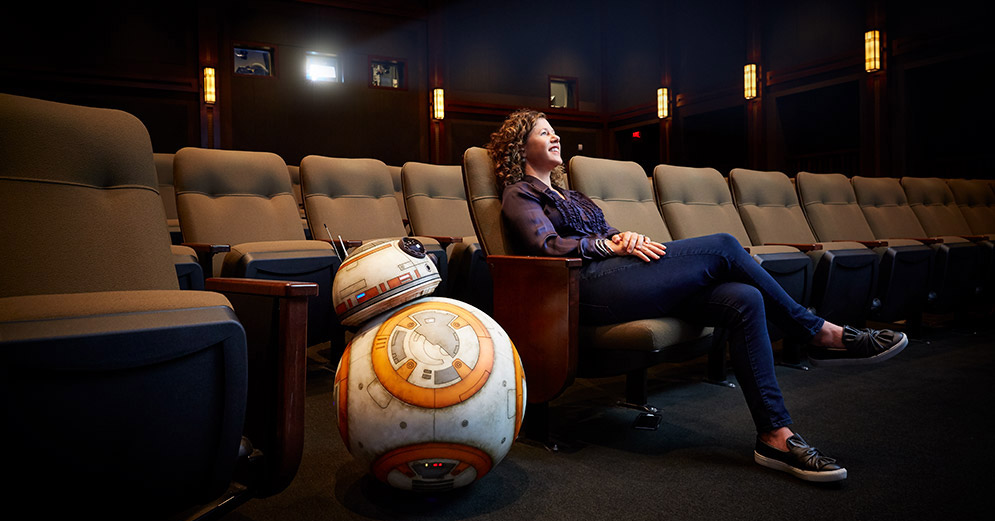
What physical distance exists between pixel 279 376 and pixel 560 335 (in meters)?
0.83

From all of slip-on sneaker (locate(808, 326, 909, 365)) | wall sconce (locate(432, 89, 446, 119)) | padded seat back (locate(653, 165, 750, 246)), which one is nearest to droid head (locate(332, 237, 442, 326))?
slip-on sneaker (locate(808, 326, 909, 365))

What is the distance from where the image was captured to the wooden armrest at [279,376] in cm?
90

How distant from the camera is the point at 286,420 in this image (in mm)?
914

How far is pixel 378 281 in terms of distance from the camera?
4.34 feet

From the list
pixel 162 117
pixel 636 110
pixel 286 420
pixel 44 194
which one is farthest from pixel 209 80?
pixel 286 420

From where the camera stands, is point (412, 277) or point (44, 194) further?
point (412, 277)

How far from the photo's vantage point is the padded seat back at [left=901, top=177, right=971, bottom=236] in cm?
414

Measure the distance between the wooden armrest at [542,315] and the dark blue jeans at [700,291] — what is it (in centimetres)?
13

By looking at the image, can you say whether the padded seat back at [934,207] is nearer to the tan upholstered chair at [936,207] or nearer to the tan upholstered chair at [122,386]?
the tan upholstered chair at [936,207]

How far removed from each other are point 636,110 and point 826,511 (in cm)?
789

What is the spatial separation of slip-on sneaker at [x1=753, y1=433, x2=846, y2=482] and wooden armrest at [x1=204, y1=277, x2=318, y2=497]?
1128 millimetres

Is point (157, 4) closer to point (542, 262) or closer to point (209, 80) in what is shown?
point (209, 80)

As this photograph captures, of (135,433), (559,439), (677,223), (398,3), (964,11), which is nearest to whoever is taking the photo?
(135,433)

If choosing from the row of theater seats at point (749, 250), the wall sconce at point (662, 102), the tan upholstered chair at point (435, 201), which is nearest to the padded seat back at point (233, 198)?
the tan upholstered chair at point (435, 201)
